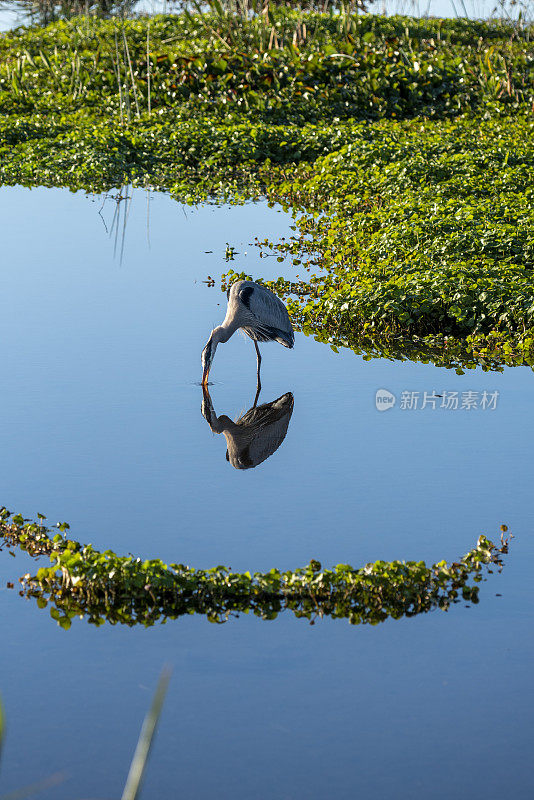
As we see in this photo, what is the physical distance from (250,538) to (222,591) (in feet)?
1.73

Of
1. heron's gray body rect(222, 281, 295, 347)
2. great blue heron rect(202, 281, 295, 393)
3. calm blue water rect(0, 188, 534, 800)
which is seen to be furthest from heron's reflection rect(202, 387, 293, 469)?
heron's gray body rect(222, 281, 295, 347)

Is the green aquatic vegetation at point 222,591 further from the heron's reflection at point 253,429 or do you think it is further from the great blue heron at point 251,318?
the great blue heron at point 251,318

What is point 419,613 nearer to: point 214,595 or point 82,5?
point 214,595

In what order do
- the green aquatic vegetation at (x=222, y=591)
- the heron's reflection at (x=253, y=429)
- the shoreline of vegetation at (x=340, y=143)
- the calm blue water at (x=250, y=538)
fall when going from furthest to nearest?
the shoreline of vegetation at (x=340, y=143) < the heron's reflection at (x=253, y=429) < the green aquatic vegetation at (x=222, y=591) < the calm blue water at (x=250, y=538)

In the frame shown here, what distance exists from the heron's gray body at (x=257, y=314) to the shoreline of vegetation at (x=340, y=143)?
81 centimetres

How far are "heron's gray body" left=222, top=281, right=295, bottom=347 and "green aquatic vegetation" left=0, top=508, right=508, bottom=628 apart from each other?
2.49 m

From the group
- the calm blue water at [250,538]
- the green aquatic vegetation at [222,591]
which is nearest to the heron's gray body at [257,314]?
the calm blue water at [250,538]

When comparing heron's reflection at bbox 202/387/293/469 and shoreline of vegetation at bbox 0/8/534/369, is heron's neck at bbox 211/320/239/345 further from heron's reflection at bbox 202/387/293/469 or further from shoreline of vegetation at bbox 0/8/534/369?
shoreline of vegetation at bbox 0/8/534/369

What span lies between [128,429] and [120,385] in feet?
2.29

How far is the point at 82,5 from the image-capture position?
21484 mm

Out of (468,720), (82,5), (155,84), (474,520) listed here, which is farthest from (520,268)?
(82,5)

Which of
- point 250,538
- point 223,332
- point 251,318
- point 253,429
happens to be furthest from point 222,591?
point 251,318

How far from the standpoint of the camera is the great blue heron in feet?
21.1

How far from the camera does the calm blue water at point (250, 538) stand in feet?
11.3
